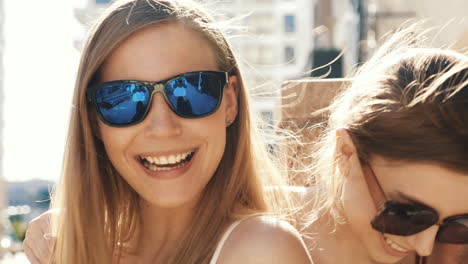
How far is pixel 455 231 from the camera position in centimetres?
179

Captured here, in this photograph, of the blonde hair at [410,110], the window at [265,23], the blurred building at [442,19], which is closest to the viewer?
the blonde hair at [410,110]

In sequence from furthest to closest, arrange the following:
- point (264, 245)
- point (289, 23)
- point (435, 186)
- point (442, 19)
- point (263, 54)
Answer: point (289, 23) → point (263, 54) → point (442, 19) → point (264, 245) → point (435, 186)

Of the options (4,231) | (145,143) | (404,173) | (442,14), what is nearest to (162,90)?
(145,143)

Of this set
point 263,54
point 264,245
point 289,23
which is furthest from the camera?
point 289,23

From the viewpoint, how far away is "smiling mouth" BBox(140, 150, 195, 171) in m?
2.06

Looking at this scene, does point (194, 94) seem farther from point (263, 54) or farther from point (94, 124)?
point (263, 54)

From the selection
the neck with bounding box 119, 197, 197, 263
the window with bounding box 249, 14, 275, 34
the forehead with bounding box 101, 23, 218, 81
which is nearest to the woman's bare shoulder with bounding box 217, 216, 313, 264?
the neck with bounding box 119, 197, 197, 263

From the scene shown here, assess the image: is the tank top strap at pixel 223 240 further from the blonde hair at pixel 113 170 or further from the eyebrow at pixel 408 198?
the eyebrow at pixel 408 198

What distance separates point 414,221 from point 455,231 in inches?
5.1

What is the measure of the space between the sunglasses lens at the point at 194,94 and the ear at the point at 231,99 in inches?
6.3

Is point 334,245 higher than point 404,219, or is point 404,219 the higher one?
point 404,219

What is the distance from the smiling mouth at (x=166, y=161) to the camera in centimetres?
206

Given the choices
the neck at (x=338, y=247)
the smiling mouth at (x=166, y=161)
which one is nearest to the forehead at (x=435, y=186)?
the neck at (x=338, y=247)

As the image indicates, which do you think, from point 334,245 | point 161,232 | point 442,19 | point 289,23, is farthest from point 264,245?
point 289,23
